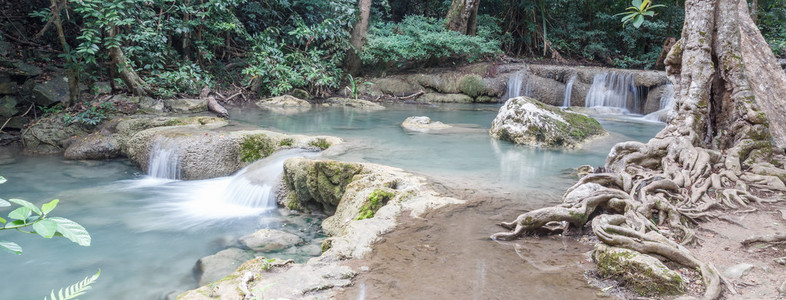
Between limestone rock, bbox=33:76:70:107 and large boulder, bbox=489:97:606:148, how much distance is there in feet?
29.9

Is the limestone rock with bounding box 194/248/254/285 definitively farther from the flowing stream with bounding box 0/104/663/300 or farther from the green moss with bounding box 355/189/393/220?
the green moss with bounding box 355/189/393/220

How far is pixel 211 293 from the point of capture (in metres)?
3.03

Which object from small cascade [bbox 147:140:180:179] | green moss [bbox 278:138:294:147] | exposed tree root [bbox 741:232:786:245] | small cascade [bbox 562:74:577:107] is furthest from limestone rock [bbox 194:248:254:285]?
small cascade [bbox 562:74:577:107]

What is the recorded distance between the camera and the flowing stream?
15.0 ft

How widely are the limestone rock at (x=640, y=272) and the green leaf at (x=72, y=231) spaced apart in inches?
117

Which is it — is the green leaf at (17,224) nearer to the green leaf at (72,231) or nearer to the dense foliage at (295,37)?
the green leaf at (72,231)

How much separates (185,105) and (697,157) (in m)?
9.98

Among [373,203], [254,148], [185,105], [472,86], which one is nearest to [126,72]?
[185,105]

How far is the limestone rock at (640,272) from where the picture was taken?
9.62 feet

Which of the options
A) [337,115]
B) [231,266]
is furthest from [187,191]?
[337,115]

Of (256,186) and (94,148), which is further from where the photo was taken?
(94,148)

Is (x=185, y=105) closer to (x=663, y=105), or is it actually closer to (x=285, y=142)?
(x=285, y=142)

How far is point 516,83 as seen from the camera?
16.3 meters

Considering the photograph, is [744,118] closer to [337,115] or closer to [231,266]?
[231,266]
